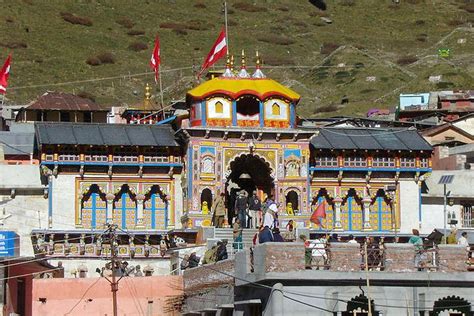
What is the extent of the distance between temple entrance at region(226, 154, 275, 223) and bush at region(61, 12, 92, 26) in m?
99.1

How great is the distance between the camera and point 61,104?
97625 mm

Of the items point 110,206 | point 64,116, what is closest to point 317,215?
point 110,206

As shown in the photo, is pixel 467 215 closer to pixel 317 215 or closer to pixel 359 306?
pixel 317 215

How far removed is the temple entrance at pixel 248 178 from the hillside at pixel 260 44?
58188 mm

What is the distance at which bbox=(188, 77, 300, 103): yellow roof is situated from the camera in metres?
63.9

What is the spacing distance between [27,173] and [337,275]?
26649 millimetres

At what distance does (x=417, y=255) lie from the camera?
42562 millimetres

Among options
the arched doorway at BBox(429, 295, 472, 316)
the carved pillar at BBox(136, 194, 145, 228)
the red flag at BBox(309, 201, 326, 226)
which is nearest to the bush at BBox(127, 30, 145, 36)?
the carved pillar at BBox(136, 194, 145, 228)

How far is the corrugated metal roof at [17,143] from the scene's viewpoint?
236 ft

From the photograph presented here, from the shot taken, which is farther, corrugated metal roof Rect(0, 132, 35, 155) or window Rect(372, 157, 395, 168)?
corrugated metal roof Rect(0, 132, 35, 155)

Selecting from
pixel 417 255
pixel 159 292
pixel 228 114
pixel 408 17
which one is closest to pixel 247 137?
pixel 228 114

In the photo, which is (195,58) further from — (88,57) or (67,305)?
(67,305)

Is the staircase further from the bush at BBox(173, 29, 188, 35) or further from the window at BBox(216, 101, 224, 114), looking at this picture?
the bush at BBox(173, 29, 188, 35)

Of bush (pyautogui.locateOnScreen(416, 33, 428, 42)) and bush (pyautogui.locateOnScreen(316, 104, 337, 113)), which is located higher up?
bush (pyautogui.locateOnScreen(416, 33, 428, 42))
